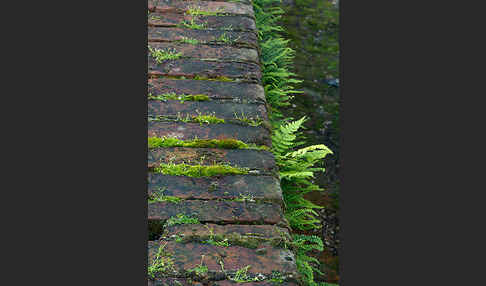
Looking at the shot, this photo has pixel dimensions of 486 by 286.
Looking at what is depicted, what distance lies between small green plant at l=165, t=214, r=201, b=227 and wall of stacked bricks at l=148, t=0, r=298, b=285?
2 cm

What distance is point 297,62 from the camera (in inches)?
227

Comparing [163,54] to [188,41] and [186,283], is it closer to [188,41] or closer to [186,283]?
[188,41]

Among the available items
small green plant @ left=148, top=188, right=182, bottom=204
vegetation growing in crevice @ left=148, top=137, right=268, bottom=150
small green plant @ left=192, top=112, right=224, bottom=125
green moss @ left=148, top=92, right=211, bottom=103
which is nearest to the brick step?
small green plant @ left=148, top=188, right=182, bottom=204

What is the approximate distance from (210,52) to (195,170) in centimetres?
94

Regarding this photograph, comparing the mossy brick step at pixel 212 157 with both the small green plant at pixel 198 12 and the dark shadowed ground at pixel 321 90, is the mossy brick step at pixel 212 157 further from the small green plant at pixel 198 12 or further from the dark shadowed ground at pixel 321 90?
the dark shadowed ground at pixel 321 90

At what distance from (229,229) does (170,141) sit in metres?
0.58

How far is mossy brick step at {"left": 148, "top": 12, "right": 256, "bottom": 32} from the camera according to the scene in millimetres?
2982

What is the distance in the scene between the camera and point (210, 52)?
111 inches

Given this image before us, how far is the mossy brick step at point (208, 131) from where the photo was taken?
2.30 metres

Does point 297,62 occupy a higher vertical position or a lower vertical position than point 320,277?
higher

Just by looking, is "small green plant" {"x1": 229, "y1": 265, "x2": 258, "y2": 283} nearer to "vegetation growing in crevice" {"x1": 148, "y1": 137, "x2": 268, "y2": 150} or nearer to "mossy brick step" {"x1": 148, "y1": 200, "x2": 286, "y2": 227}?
"mossy brick step" {"x1": 148, "y1": 200, "x2": 286, "y2": 227}

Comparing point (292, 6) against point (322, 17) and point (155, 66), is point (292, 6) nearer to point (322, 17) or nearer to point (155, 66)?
point (322, 17)

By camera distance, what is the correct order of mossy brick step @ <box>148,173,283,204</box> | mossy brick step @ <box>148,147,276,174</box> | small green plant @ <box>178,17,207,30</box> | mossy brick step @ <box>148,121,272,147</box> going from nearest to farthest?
mossy brick step @ <box>148,173,283,204</box> → mossy brick step @ <box>148,147,276,174</box> → mossy brick step @ <box>148,121,272,147</box> → small green plant @ <box>178,17,207,30</box>

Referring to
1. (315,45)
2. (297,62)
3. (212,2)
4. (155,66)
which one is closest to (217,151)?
(155,66)
